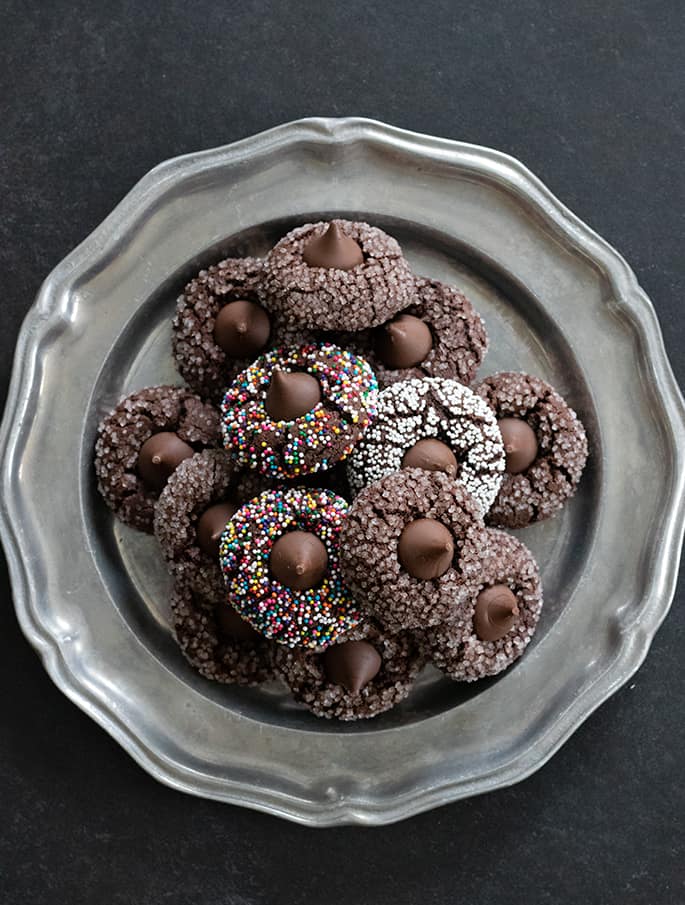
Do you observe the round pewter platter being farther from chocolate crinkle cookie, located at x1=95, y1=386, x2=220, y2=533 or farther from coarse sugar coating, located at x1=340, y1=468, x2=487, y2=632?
coarse sugar coating, located at x1=340, y1=468, x2=487, y2=632

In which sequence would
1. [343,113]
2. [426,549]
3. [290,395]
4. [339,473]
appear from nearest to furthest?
[426,549] → [290,395] → [339,473] → [343,113]

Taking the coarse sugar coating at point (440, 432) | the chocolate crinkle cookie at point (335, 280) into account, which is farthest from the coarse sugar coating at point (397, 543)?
the chocolate crinkle cookie at point (335, 280)

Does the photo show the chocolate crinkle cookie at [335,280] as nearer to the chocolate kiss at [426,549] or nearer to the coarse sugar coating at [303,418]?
the coarse sugar coating at [303,418]

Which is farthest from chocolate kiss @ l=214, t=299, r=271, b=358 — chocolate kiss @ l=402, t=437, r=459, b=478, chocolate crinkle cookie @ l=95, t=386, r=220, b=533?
chocolate kiss @ l=402, t=437, r=459, b=478

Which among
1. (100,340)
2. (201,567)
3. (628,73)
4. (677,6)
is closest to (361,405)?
(201,567)

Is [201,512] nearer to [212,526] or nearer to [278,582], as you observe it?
[212,526]

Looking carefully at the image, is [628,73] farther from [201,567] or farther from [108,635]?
[108,635]

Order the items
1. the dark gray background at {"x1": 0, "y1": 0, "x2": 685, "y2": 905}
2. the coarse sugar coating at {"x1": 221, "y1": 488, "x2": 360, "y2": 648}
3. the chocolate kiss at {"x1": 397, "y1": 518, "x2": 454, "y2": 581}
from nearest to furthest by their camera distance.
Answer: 1. the chocolate kiss at {"x1": 397, "y1": 518, "x2": 454, "y2": 581}
2. the coarse sugar coating at {"x1": 221, "y1": 488, "x2": 360, "y2": 648}
3. the dark gray background at {"x1": 0, "y1": 0, "x2": 685, "y2": 905}

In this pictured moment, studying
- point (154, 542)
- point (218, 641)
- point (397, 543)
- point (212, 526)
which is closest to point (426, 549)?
point (397, 543)
